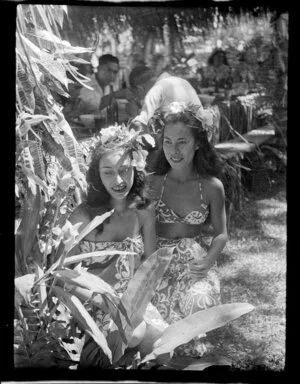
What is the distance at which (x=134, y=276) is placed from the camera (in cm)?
289

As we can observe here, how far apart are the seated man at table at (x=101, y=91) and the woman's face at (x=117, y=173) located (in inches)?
5.8

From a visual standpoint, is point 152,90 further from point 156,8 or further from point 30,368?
point 30,368

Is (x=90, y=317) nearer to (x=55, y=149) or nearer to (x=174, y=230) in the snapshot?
(x=174, y=230)

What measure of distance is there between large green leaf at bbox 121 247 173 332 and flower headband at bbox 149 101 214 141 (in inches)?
17.4

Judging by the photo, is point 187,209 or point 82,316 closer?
point 82,316

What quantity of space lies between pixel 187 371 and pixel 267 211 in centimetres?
63

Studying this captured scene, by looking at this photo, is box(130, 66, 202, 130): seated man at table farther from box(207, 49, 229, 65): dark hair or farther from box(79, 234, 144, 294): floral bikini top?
box(79, 234, 144, 294): floral bikini top

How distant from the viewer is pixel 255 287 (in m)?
2.96

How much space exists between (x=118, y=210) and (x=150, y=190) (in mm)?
134

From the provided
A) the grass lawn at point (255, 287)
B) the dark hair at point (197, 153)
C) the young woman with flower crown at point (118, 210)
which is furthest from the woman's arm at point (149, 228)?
the grass lawn at point (255, 287)

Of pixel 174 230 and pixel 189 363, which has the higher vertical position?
pixel 174 230

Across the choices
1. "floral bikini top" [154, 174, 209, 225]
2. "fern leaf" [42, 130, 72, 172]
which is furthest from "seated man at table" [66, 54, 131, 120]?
"floral bikini top" [154, 174, 209, 225]

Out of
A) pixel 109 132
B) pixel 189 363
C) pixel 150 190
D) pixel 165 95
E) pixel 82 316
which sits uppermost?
pixel 165 95

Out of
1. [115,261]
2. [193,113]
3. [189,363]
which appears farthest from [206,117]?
[189,363]
